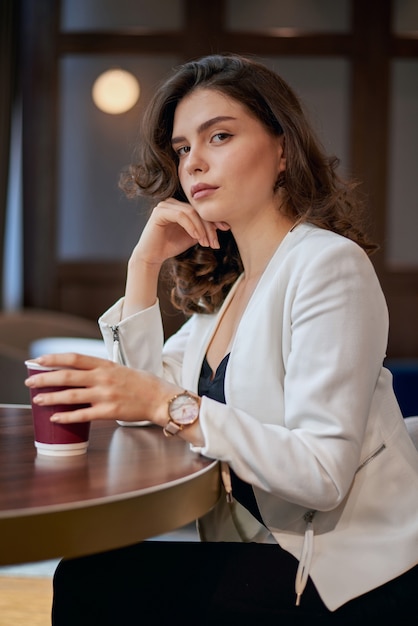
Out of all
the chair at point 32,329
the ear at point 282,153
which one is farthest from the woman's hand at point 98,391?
the chair at point 32,329

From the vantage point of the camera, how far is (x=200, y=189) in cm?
173

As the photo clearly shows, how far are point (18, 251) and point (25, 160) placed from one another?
59 centimetres

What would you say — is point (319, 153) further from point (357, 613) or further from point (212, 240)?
point (357, 613)

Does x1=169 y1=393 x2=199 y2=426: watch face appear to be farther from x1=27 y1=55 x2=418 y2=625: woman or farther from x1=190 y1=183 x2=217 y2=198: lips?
x1=190 y1=183 x2=217 y2=198: lips

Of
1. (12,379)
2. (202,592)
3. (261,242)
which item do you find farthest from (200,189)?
(12,379)

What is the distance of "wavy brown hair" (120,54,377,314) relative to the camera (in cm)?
173

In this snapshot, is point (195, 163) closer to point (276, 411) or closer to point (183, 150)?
point (183, 150)

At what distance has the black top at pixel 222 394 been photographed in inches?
59.9

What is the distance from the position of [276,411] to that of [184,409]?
23 centimetres

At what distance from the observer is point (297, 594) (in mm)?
1319

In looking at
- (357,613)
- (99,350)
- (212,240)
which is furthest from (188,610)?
(99,350)

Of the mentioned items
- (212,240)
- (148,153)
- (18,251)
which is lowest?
(18,251)

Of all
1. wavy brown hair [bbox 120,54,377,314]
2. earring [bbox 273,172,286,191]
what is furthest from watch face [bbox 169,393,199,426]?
earring [bbox 273,172,286,191]

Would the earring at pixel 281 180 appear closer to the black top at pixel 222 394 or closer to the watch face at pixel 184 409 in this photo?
the black top at pixel 222 394
